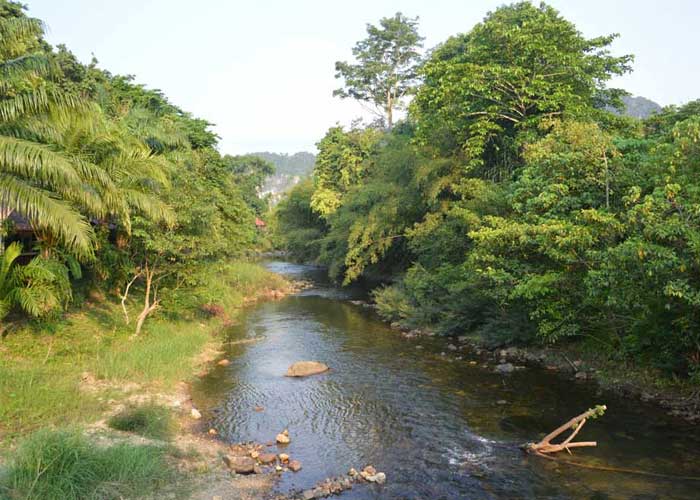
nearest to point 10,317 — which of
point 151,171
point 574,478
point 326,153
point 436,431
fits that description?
point 151,171

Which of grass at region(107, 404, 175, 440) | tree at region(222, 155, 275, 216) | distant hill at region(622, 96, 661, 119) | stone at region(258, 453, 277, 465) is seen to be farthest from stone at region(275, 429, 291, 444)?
distant hill at region(622, 96, 661, 119)

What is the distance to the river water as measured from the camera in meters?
10.1

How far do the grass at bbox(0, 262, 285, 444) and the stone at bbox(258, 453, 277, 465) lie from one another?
12.6 ft

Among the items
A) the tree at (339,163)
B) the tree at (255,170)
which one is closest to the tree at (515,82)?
the tree at (339,163)

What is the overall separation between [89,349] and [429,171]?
16.1 metres

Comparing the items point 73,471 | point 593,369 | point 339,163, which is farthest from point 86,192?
point 339,163

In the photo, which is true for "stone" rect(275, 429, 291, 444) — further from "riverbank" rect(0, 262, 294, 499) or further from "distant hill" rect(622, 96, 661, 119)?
"distant hill" rect(622, 96, 661, 119)

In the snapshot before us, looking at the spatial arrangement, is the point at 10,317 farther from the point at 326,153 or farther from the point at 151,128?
the point at 326,153

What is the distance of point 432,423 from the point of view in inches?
516

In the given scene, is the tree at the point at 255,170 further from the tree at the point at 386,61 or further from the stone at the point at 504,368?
the stone at the point at 504,368

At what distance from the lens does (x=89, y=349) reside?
1606 cm

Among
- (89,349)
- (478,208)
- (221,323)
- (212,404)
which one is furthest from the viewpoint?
(221,323)

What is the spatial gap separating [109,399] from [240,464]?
4.64m

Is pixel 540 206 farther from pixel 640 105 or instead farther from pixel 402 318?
pixel 640 105
